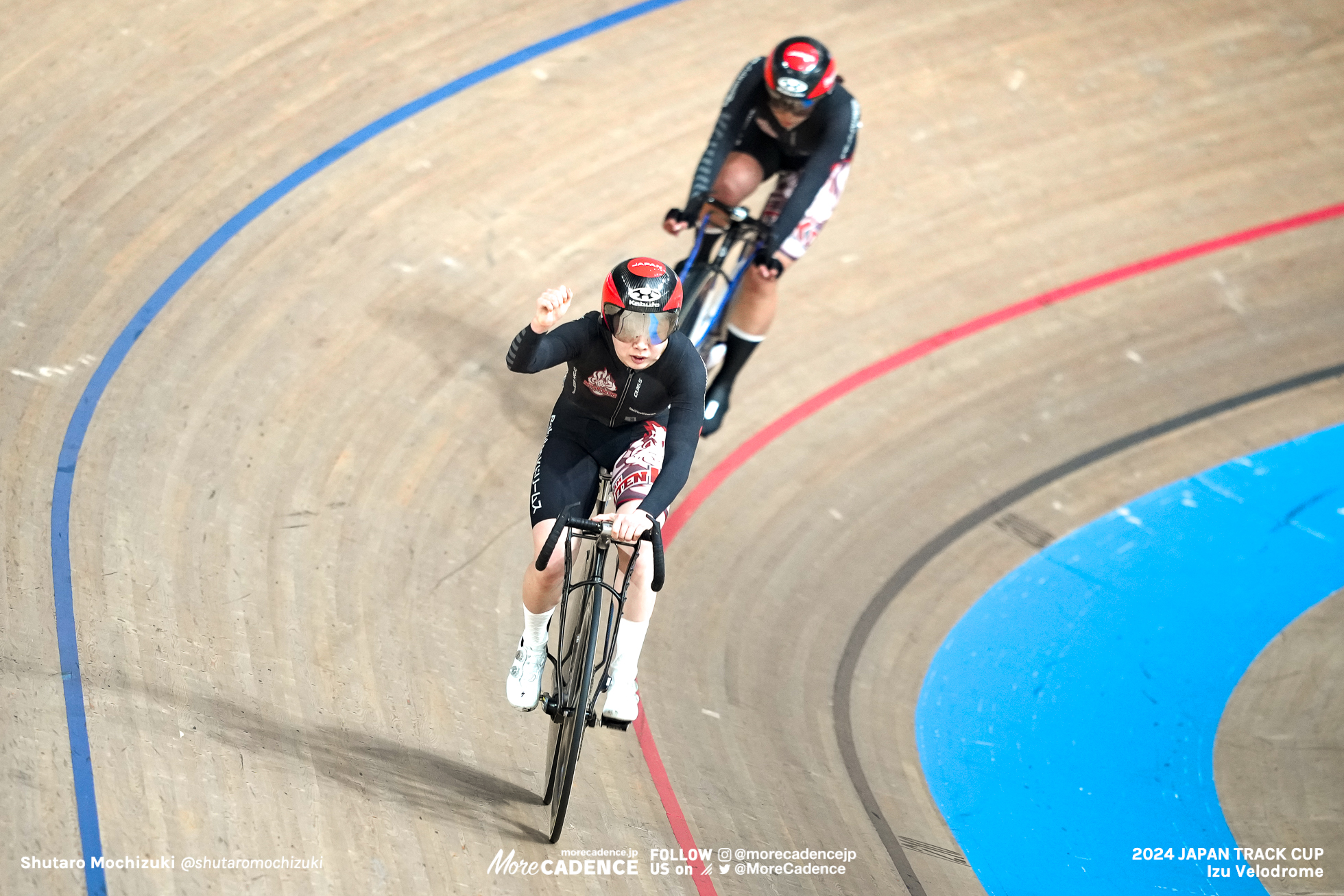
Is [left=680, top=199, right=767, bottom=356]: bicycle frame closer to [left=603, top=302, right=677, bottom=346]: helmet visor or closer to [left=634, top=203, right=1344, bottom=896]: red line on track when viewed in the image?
[left=634, top=203, right=1344, bottom=896]: red line on track

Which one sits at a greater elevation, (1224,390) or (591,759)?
(1224,390)

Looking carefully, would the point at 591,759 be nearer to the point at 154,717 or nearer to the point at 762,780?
the point at 762,780

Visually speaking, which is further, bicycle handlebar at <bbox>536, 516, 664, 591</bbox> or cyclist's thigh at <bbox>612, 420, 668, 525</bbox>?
cyclist's thigh at <bbox>612, 420, 668, 525</bbox>

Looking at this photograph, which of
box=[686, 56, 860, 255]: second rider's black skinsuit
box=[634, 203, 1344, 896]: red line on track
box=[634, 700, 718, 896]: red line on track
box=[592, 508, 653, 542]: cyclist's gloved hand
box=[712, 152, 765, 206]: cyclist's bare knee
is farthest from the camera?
box=[712, 152, 765, 206]: cyclist's bare knee

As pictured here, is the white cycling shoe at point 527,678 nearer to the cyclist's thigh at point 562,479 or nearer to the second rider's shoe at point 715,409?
the cyclist's thigh at point 562,479

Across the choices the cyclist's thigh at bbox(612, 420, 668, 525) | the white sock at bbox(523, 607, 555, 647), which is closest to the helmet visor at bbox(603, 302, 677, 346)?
the cyclist's thigh at bbox(612, 420, 668, 525)

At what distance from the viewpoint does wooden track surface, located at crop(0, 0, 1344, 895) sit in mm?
3410

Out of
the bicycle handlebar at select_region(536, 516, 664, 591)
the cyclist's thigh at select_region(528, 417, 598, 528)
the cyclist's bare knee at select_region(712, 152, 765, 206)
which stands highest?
the cyclist's bare knee at select_region(712, 152, 765, 206)

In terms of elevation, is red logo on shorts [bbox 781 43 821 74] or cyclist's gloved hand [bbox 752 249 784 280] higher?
red logo on shorts [bbox 781 43 821 74]

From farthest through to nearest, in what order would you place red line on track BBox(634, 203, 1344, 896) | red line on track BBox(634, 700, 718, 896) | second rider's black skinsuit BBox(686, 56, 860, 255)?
second rider's black skinsuit BBox(686, 56, 860, 255), red line on track BBox(634, 203, 1344, 896), red line on track BBox(634, 700, 718, 896)

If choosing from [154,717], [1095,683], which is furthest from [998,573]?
[154,717]

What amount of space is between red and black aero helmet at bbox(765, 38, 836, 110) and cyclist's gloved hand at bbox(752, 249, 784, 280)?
1.78ft

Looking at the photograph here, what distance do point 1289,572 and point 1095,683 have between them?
1.12 m

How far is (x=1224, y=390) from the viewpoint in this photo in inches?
230
